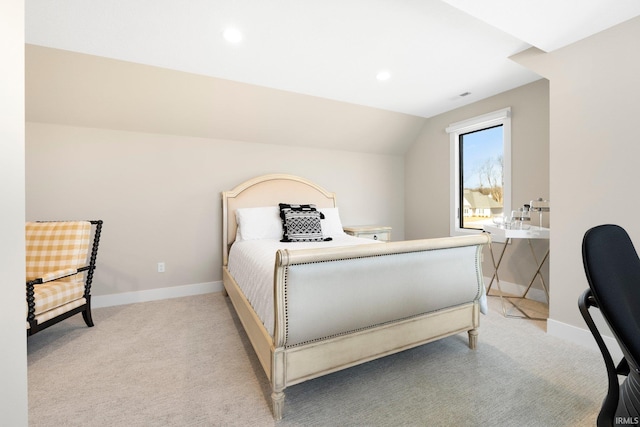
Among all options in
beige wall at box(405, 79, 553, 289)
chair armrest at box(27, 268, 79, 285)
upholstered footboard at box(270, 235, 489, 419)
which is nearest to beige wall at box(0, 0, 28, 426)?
upholstered footboard at box(270, 235, 489, 419)

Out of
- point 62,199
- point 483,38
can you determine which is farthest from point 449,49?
point 62,199

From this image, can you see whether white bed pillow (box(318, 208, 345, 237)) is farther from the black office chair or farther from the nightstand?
the black office chair

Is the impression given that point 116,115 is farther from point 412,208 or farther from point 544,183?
point 544,183

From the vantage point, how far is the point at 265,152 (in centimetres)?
378

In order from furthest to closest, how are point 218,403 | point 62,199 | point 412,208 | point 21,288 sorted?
point 412,208
point 62,199
point 218,403
point 21,288

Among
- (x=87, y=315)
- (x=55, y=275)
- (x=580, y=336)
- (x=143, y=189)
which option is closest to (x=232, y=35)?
(x=143, y=189)

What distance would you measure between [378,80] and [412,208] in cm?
242

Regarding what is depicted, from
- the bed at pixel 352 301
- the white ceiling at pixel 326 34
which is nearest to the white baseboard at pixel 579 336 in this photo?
the bed at pixel 352 301

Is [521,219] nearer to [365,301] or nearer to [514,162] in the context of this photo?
[514,162]

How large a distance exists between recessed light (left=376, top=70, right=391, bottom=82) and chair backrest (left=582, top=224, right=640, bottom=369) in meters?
2.32

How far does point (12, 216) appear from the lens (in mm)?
682

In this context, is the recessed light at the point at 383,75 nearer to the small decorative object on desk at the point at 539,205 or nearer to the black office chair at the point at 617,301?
the small decorative object on desk at the point at 539,205

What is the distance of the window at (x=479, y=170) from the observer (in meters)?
3.31

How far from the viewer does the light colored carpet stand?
1.41 meters
